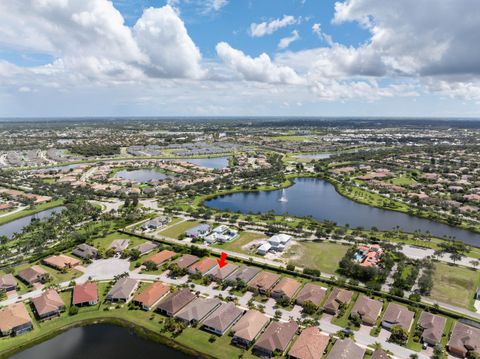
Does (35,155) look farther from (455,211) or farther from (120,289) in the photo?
(455,211)

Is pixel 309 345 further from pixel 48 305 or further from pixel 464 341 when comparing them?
pixel 48 305

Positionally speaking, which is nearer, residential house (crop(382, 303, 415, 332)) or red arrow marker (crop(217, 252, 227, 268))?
residential house (crop(382, 303, 415, 332))

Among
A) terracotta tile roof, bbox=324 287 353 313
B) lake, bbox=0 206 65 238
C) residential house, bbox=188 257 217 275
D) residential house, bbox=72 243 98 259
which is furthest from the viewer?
lake, bbox=0 206 65 238

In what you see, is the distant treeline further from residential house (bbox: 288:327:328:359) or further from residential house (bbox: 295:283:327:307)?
residential house (bbox: 288:327:328:359)

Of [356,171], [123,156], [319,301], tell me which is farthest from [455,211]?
[123,156]

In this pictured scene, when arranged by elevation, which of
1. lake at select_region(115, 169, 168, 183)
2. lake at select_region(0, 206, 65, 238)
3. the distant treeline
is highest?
the distant treeline

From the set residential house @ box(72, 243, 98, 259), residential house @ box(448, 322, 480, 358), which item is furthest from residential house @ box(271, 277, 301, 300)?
residential house @ box(72, 243, 98, 259)
